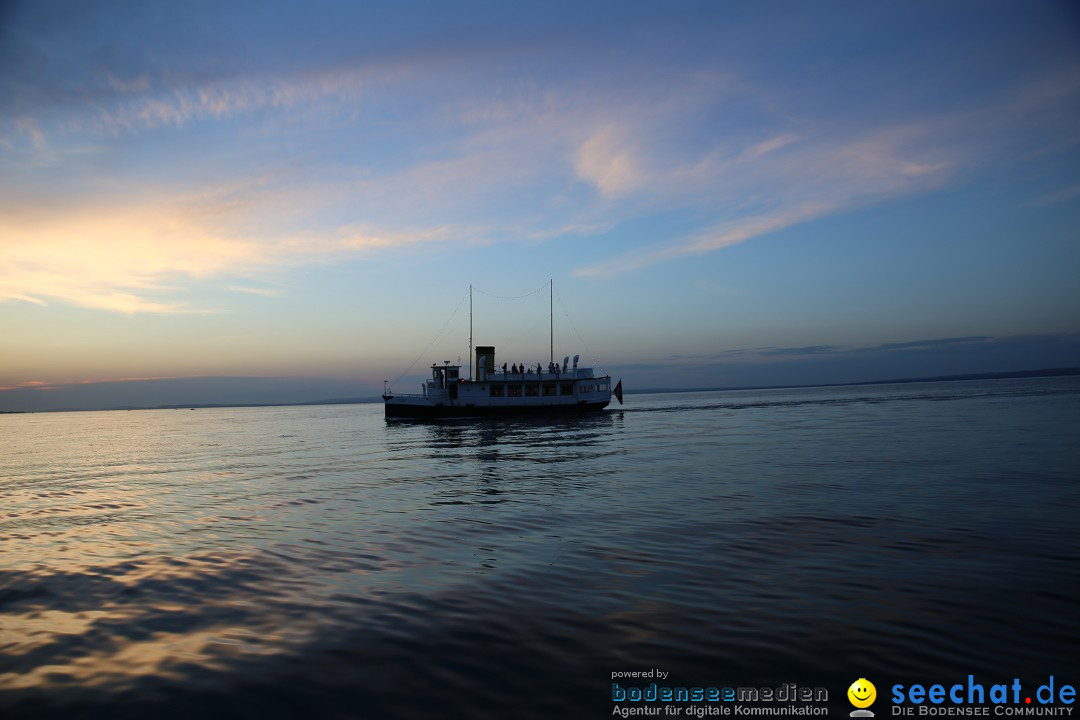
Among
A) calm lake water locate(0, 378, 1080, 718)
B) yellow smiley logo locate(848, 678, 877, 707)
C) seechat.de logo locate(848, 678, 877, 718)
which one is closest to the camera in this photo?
seechat.de logo locate(848, 678, 877, 718)

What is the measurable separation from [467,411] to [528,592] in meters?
66.7

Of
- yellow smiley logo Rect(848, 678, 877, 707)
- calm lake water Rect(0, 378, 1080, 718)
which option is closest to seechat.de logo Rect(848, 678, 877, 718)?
yellow smiley logo Rect(848, 678, 877, 707)

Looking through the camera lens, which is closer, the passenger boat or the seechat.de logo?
the seechat.de logo

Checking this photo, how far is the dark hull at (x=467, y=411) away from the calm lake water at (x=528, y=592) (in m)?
52.5

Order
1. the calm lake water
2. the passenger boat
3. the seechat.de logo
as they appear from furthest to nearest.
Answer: the passenger boat
the calm lake water
the seechat.de logo

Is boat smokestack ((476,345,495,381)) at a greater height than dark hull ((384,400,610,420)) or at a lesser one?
greater

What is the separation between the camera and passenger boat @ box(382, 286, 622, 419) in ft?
248

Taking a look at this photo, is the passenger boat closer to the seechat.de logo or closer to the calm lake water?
the calm lake water

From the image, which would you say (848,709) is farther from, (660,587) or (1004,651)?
Answer: (660,587)

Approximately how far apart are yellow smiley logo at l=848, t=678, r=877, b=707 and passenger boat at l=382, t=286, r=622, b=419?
70.0 meters

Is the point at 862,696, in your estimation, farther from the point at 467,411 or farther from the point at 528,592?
the point at 467,411

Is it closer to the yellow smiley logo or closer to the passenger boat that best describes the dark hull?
the passenger boat

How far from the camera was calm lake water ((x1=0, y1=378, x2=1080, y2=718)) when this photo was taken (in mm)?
6727

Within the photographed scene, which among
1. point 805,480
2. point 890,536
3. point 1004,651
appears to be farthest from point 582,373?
point 1004,651
